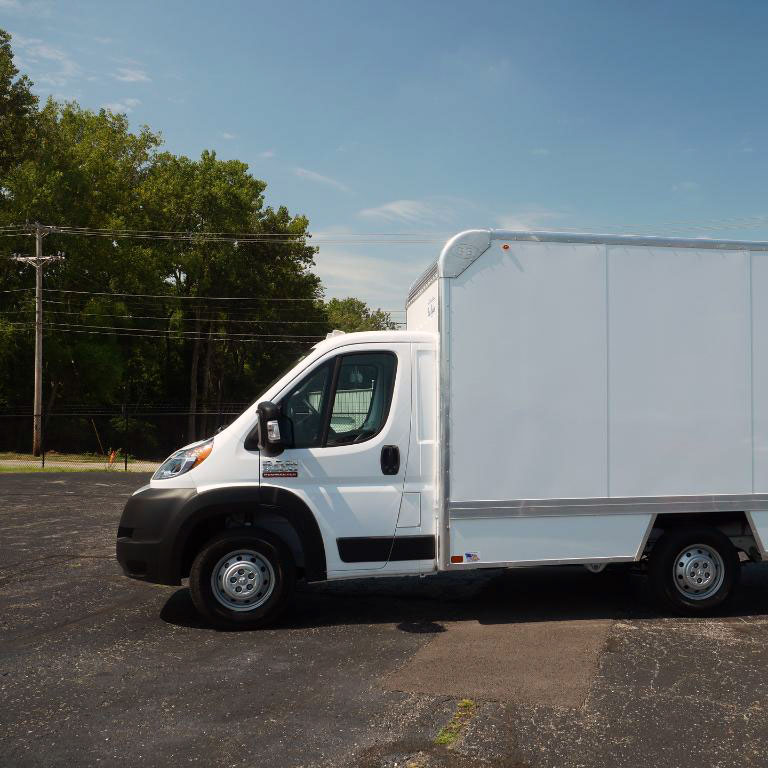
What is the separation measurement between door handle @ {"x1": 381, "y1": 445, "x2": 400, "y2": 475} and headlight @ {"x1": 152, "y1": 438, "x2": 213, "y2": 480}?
1.35 meters

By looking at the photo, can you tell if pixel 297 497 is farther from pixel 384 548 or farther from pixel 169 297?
pixel 169 297

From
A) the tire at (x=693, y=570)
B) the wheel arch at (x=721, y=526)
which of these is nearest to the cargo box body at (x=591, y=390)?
the wheel arch at (x=721, y=526)

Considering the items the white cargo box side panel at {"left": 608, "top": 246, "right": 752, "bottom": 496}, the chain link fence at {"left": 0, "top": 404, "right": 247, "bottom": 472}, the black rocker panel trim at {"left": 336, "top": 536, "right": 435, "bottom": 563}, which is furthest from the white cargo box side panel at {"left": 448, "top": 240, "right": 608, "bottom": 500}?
the chain link fence at {"left": 0, "top": 404, "right": 247, "bottom": 472}

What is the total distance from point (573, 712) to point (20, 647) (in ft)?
13.0

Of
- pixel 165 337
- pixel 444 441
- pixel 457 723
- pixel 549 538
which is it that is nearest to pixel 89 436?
pixel 165 337

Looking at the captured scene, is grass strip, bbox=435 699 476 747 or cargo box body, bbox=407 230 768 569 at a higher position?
cargo box body, bbox=407 230 768 569

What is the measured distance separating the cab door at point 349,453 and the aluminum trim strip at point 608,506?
588mm

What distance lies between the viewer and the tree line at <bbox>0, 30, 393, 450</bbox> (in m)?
38.4

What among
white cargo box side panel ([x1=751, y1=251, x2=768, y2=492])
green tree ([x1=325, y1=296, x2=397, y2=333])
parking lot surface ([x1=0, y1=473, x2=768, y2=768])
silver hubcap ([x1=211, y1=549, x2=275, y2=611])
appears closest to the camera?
parking lot surface ([x1=0, y1=473, x2=768, y2=768])

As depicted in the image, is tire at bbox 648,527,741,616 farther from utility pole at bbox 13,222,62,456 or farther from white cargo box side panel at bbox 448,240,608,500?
utility pole at bbox 13,222,62,456

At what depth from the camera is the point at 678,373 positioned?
6320mm

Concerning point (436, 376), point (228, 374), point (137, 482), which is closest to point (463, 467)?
point (436, 376)

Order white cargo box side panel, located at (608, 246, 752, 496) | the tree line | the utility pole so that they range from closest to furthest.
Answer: white cargo box side panel, located at (608, 246, 752, 496)
the utility pole
the tree line

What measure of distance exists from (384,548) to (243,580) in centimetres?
113
